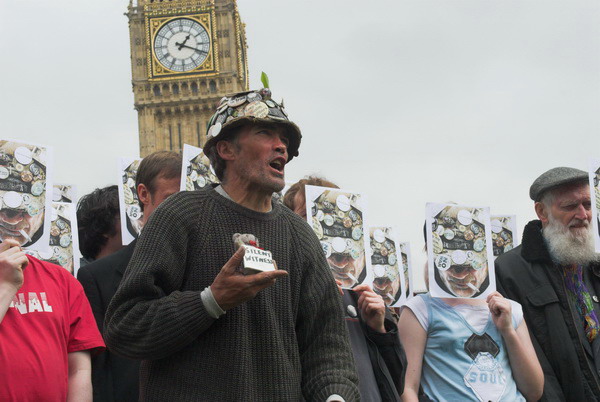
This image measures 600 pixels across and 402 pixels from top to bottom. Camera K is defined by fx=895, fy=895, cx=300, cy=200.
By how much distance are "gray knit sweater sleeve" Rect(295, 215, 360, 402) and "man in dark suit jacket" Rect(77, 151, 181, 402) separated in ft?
2.54

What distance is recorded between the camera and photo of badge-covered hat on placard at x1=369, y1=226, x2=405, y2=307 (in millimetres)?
3822

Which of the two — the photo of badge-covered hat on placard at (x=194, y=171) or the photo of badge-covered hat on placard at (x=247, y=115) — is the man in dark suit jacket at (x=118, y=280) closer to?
the photo of badge-covered hat on placard at (x=194, y=171)

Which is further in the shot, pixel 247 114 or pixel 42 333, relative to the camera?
pixel 42 333

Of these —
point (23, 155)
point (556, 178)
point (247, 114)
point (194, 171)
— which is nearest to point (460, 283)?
point (556, 178)

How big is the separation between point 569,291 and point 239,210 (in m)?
1.88

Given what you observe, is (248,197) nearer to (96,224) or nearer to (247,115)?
(247,115)

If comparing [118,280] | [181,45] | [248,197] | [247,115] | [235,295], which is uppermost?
[181,45]

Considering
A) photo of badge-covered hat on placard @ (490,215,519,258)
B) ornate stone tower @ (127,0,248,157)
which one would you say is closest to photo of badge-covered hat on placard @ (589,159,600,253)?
photo of badge-covered hat on placard @ (490,215,519,258)

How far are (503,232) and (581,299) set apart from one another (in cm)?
127

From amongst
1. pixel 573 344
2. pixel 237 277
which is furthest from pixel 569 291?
pixel 237 277

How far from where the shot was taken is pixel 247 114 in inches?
90.5

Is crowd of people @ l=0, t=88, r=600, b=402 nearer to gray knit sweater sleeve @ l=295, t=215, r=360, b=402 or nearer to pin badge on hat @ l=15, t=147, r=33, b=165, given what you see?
gray knit sweater sleeve @ l=295, t=215, r=360, b=402

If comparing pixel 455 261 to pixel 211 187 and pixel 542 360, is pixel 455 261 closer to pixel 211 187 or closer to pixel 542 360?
pixel 542 360

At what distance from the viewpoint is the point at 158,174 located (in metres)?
3.35
